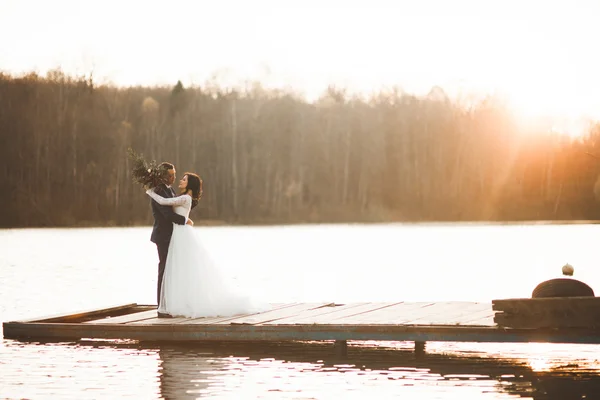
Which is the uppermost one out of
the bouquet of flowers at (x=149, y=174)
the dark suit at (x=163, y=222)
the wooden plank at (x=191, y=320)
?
the bouquet of flowers at (x=149, y=174)

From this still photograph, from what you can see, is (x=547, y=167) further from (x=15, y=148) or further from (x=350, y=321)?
(x=350, y=321)

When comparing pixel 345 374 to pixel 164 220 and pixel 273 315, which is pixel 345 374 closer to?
pixel 273 315

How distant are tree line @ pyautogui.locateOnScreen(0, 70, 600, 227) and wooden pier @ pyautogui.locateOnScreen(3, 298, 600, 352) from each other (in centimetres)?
7139

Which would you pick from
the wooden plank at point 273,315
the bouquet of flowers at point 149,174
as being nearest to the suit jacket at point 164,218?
the bouquet of flowers at point 149,174

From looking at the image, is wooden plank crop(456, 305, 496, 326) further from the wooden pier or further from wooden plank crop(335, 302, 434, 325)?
wooden plank crop(335, 302, 434, 325)

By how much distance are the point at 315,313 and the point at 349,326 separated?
1805 millimetres

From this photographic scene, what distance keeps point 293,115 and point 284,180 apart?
5998 millimetres

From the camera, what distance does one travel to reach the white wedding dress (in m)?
14.7

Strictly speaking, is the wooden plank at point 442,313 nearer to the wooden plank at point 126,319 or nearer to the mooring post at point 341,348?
the mooring post at point 341,348

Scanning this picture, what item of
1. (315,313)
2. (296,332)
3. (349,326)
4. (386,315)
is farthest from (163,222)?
(386,315)

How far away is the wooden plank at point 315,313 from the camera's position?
14.0m

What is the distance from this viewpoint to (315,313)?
15133mm

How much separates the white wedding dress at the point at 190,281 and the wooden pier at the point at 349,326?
0.90ft

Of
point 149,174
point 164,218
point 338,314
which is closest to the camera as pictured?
point 149,174
